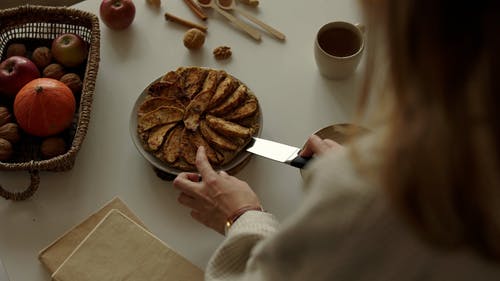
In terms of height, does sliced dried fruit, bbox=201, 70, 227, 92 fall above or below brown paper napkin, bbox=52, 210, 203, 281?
above

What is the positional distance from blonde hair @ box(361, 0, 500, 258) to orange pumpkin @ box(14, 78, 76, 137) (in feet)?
2.05

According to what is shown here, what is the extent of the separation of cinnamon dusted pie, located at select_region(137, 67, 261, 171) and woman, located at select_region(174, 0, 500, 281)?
37 centimetres

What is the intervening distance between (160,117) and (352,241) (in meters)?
0.52

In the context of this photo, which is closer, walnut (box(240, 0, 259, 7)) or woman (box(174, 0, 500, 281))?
woman (box(174, 0, 500, 281))

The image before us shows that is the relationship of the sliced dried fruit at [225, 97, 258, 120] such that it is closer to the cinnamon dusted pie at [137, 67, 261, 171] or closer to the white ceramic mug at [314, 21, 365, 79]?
the cinnamon dusted pie at [137, 67, 261, 171]

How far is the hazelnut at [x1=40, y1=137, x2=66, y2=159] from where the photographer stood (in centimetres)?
93

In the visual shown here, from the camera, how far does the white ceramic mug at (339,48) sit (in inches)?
39.0

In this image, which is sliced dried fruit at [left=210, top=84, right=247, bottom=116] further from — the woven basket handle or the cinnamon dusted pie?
the woven basket handle

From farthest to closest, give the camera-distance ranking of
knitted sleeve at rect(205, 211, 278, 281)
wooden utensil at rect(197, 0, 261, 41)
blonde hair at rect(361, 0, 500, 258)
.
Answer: wooden utensil at rect(197, 0, 261, 41) < knitted sleeve at rect(205, 211, 278, 281) < blonde hair at rect(361, 0, 500, 258)

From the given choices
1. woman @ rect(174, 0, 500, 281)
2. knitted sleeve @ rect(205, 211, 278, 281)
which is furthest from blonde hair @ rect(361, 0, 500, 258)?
knitted sleeve @ rect(205, 211, 278, 281)

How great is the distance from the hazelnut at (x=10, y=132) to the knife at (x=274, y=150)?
401 millimetres

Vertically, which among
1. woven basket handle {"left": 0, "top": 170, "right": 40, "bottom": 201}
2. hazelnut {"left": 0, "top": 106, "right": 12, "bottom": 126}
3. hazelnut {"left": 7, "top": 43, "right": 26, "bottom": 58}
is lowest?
woven basket handle {"left": 0, "top": 170, "right": 40, "bottom": 201}

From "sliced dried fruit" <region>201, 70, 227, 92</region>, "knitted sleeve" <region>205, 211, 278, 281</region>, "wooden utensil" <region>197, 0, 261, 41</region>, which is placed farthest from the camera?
"wooden utensil" <region>197, 0, 261, 41</region>

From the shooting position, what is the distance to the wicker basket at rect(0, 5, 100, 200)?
900mm
